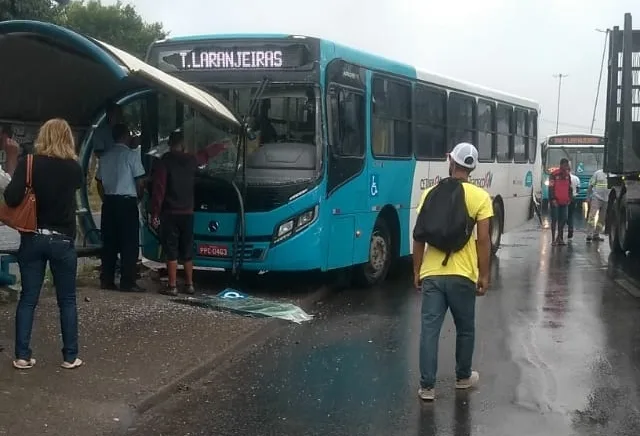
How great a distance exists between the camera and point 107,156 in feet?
33.8

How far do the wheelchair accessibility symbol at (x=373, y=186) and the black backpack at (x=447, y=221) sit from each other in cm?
500

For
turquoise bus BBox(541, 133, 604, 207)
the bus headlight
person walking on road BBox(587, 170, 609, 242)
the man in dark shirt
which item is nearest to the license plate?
the man in dark shirt

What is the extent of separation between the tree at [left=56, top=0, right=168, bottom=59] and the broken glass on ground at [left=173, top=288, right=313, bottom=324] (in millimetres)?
27697

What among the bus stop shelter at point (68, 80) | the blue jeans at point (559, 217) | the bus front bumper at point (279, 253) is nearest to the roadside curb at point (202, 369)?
the bus front bumper at point (279, 253)

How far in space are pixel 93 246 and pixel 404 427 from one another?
6.35 metres

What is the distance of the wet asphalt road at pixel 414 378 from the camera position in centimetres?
616

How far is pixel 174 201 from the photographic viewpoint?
1019 centimetres

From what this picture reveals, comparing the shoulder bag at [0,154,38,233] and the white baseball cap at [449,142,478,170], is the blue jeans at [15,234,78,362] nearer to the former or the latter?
the shoulder bag at [0,154,38,233]

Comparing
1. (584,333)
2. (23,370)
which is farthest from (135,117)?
(584,333)

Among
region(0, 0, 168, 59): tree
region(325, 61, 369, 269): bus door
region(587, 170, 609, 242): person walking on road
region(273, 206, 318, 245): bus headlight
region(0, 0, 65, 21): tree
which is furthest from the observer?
region(0, 0, 168, 59): tree

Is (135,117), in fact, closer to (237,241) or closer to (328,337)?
(237,241)

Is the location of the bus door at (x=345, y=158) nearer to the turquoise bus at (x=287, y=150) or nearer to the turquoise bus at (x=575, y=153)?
the turquoise bus at (x=287, y=150)

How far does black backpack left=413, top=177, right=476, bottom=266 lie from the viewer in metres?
6.51

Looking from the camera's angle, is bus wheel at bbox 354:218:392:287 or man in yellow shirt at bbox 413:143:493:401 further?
bus wheel at bbox 354:218:392:287
